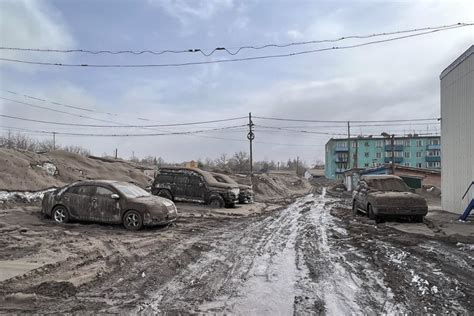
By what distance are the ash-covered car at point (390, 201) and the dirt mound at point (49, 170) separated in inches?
561

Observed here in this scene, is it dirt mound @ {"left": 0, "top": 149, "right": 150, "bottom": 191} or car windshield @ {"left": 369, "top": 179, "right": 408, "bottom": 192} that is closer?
car windshield @ {"left": 369, "top": 179, "right": 408, "bottom": 192}

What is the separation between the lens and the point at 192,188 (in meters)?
21.6

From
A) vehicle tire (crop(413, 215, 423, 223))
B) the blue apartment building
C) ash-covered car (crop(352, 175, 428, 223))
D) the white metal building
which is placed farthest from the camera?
the blue apartment building

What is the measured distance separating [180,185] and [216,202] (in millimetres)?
2140

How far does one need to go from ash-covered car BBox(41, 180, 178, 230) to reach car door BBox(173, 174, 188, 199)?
24.3 feet

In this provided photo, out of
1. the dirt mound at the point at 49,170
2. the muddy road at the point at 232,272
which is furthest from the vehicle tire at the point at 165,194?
the muddy road at the point at 232,272

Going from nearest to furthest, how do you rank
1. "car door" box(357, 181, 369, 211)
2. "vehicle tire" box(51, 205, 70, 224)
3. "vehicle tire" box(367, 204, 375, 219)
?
1. "vehicle tire" box(51, 205, 70, 224)
2. "vehicle tire" box(367, 204, 375, 219)
3. "car door" box(357, 181, 369, 211)

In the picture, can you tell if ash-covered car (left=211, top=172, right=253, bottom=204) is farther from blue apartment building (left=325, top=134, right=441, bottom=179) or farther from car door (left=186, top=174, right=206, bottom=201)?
blue apartment building (left=325, top=134, right=441, bottom=179)

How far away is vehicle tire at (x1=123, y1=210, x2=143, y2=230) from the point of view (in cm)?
1295

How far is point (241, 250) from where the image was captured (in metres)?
9.90

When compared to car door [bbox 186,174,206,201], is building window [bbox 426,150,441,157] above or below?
above

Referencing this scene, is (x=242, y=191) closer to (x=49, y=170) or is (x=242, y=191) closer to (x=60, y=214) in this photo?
(x=49, y=170)

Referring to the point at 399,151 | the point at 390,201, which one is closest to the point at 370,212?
the point at 390,201

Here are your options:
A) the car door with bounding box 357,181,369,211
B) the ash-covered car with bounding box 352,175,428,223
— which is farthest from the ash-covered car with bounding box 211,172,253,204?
the ash-covered car with bounding box 352,175,428,223
